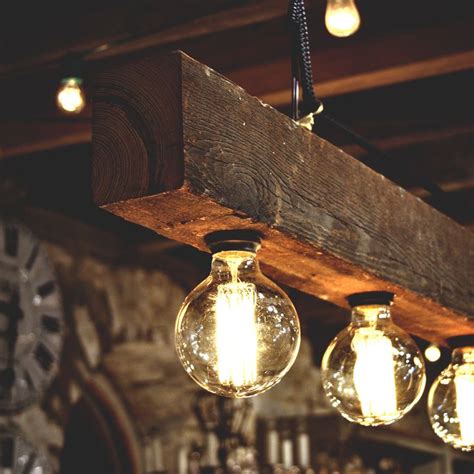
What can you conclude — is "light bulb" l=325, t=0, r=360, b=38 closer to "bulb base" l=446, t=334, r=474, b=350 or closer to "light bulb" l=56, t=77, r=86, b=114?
"bulb base" l=446, t=334, r=474, b=350

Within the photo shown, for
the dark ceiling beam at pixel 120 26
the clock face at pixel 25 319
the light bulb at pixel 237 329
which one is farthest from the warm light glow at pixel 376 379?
the clock face at pixel 25 319

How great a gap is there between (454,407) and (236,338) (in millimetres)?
870

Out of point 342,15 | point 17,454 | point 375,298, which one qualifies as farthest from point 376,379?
point 17,454

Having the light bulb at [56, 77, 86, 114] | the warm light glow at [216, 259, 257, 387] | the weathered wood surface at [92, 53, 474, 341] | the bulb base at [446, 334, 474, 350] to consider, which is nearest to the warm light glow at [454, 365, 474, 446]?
the bulb base at [446, 334, 474, 350]

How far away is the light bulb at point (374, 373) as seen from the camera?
1720 millimetres

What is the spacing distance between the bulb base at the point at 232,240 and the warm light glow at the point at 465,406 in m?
0.88

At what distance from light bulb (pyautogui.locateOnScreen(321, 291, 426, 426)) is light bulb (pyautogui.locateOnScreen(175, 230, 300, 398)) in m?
0.36

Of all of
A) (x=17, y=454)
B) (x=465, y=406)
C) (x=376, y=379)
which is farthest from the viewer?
(x=17, y=454)

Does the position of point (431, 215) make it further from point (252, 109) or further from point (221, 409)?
point (221, 409)

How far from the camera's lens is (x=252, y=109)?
54.7 inches

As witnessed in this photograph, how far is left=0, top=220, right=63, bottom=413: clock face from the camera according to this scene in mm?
3859

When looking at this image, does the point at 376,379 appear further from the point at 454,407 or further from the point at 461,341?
the point at 461,341

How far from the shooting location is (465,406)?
2.08 meters

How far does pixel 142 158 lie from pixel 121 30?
172 centimetres
